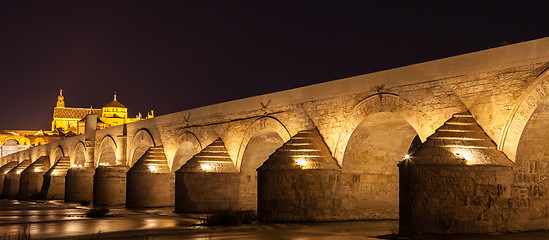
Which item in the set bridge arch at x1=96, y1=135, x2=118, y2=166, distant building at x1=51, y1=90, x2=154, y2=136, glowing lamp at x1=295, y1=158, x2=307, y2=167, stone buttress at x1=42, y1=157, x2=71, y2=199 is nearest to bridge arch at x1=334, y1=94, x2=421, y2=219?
glowing lamp at x1=295, y1=158, x2=307, y2=167

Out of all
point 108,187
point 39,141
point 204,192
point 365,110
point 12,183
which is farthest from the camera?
point 39,141

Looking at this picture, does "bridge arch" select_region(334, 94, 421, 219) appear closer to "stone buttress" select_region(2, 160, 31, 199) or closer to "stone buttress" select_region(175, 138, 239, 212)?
"stone buttress" select_region(175, 138, 239, 212)

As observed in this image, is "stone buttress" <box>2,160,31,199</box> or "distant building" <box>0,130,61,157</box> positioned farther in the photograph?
"distant building" <box>0,130,61,157</box>

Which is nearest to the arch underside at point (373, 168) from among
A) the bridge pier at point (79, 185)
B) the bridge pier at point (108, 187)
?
the bridge pier at point (108, 187)

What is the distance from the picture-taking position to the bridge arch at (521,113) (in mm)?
9617

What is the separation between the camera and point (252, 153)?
17.6 metres

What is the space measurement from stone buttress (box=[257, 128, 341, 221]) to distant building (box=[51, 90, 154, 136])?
68.7 meters

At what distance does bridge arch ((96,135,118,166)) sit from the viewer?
2928 cm

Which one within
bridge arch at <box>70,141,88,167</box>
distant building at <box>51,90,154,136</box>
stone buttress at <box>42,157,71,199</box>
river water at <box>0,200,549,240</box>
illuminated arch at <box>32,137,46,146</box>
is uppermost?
distant building at <box>51,90,154,136</box>

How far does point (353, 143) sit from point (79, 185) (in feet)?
57.3

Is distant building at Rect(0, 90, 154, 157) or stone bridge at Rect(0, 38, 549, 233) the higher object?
distant building at Rect(0, 90, 154, 157)

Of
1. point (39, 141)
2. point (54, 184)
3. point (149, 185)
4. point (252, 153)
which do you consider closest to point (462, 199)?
point (252, 153)

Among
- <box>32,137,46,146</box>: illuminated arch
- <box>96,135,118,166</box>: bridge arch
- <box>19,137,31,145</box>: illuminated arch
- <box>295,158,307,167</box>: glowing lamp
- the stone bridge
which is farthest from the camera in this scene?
<box>19,137,31,145</box>: illuminated arch

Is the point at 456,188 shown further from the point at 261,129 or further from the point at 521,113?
the point at 261,129
